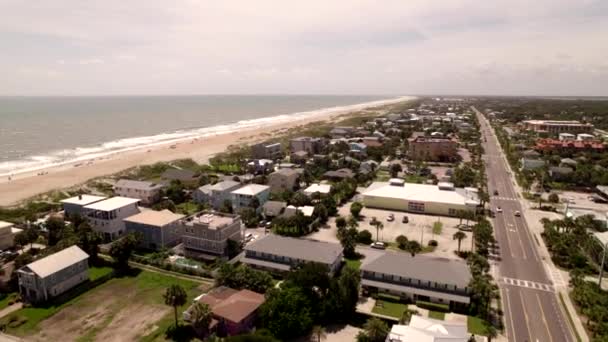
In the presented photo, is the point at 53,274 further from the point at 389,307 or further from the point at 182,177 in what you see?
the point at 182,177

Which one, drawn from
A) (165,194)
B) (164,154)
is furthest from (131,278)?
(164,154)

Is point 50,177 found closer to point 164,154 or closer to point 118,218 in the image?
point 164,154

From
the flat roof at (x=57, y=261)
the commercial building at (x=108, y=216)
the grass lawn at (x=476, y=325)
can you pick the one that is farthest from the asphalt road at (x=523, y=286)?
the commercial building at (x=108, y=216)

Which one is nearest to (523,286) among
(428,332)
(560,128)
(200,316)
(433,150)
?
(428,332)

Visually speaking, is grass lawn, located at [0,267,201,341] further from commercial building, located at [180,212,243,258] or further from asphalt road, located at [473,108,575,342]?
asphalt road, located at [473,108,575,342]

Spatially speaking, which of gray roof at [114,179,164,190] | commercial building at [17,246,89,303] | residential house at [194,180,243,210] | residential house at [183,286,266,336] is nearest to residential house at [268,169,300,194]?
residential house at [194,180,243,210]

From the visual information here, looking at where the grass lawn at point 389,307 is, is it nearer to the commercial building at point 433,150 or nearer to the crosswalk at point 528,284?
the crosswalk at point 528,284
